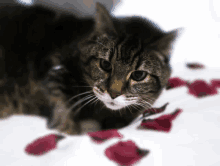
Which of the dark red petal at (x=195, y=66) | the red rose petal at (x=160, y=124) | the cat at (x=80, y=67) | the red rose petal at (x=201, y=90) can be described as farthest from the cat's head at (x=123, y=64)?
the dark red petal at (x=195, y=66)

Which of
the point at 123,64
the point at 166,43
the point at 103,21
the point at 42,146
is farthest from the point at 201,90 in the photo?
the point at 42,146

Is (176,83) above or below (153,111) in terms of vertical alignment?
above

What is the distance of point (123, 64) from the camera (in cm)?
72

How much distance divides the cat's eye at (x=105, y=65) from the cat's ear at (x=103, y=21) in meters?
0.14

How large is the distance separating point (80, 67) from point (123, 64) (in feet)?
0.79

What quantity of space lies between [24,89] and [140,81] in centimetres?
71

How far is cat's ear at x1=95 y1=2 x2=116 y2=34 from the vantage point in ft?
2.50

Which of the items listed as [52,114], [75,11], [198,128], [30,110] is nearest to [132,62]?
[198,128]

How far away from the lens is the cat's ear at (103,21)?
2.50 ft

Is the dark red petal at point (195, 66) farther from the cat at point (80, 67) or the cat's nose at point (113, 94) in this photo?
the cat's nose at point (113, 94)

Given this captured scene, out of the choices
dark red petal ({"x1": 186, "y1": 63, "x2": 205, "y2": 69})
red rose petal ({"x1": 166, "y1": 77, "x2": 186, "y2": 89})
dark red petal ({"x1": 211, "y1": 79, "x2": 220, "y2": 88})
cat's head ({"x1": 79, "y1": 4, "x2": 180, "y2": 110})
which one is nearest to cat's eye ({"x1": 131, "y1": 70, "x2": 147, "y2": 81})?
cat's head ({"x1": 79, "y1": 4, "x2": 180, "y2": 110})

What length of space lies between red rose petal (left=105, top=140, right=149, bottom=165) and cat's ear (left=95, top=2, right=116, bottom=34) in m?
0.49

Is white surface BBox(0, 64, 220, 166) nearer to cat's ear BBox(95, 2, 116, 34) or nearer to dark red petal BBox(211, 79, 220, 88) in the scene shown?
dark red petal BBox(211, 79, 220, 88)

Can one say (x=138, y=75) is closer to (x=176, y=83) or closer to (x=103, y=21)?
(x=103, y=21)
